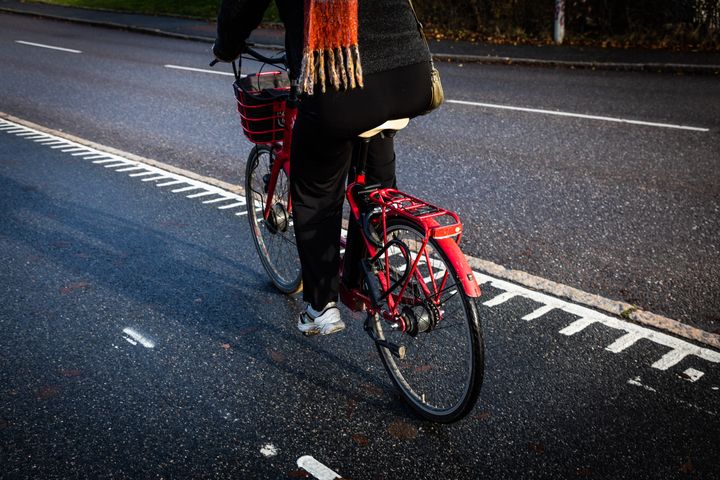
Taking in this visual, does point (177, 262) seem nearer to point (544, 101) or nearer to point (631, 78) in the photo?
point (544, 101)

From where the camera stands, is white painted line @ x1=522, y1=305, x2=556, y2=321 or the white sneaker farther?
white painted line @ x1=522, y1=305, x2=556, y2=321

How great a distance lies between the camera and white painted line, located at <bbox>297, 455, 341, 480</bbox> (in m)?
2.93

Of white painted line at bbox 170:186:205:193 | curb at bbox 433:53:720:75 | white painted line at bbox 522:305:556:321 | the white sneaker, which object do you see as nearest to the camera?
the white sneaker

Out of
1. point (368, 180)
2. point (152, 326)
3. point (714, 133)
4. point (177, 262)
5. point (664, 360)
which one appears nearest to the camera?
point (368, 180)

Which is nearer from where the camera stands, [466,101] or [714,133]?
[714,133]

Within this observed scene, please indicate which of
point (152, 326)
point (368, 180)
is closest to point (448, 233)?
point (368, 180)

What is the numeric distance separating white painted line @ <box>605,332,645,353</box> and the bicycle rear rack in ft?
4.21

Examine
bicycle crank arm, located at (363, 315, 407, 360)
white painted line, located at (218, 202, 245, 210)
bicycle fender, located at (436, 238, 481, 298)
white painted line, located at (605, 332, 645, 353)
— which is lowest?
white painted line, located at (605, 332, 645, 353)

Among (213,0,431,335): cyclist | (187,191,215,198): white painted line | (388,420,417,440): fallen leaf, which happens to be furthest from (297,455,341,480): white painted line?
(187,191,215,198): white painted line

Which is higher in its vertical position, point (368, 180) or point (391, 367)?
point (368, 180)

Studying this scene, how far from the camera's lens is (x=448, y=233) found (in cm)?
292

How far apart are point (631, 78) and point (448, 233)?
33.9 ft

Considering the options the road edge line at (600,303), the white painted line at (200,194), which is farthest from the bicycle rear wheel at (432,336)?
the white painted line at (200,194)

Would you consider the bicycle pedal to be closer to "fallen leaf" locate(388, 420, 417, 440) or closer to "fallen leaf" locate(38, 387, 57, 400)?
"fallen leaf" locate(388, 420, 417, 440)
